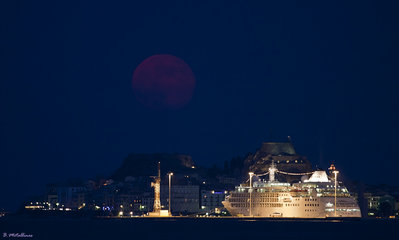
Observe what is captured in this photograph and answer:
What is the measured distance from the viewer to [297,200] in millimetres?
173500

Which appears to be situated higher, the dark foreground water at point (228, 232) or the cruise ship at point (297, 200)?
the cruise ship at point (297, 200)

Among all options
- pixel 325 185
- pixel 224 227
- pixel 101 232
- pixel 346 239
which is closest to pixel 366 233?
pixel 346 239

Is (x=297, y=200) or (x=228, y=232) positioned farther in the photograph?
(x=297, y=200)

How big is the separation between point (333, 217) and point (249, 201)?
17355mm

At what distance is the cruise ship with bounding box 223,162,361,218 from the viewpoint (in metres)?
172

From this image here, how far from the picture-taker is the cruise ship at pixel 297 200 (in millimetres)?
171625

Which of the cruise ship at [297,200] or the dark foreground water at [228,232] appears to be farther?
the cruise ship at [297,200]

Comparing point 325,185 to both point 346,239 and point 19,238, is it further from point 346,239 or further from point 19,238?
point 19,238

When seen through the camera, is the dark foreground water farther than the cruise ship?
No

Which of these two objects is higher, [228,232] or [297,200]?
[297,200]

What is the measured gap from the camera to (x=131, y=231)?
135 meters

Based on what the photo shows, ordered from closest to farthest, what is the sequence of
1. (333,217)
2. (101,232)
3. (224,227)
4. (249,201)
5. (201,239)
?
(201,239) → (101,232) → (224,227) → (333,217) → (249,201)

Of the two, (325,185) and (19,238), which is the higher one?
(325,185)

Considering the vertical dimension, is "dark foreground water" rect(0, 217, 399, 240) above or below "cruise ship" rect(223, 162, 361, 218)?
below
